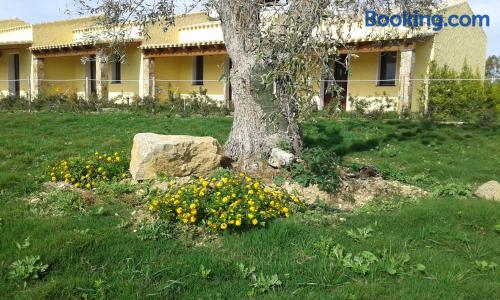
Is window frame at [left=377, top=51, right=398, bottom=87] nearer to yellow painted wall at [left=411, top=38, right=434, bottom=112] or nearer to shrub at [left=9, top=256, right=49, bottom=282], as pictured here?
yellow painted wall at [left=411, top=38, right=434, bottom=112]

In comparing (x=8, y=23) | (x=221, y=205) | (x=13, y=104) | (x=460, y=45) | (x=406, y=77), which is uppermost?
(x=8, y=23)

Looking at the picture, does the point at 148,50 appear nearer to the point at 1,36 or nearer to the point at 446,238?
the point at 1,36

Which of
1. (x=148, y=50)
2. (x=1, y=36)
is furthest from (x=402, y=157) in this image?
(x=1, y=36)

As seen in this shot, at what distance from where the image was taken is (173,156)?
5.92 m

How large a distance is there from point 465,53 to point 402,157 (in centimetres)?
1300

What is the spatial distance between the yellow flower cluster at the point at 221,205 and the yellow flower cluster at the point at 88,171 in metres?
1.58

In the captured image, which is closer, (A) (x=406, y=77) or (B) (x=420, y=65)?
(A) (x=406, y=77)

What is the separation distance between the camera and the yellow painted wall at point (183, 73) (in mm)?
22000

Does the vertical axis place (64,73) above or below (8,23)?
below

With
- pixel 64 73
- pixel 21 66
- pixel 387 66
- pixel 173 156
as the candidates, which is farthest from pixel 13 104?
pixel 387 66

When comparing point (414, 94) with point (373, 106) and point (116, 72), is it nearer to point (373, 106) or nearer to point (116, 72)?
point (373, 106)

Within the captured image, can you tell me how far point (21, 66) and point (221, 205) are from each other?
2774 centimetres

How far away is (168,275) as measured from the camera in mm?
3541

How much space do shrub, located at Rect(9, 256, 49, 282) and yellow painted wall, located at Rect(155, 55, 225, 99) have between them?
18.3 m
